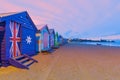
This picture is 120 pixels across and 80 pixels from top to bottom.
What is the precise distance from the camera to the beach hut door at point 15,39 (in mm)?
11969

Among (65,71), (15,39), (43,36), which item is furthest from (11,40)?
(43,36)

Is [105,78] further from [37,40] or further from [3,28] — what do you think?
[37,40]

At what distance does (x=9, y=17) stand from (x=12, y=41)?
1.69 meters

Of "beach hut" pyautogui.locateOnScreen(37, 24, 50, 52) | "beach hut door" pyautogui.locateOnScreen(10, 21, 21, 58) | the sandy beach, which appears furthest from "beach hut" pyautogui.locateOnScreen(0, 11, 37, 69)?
"beach hut" pyautogui.locateOnScreen(37, 24, 50, 52)

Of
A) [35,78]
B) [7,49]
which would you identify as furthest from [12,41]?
[35,78]

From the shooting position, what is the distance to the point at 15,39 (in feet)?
41.6

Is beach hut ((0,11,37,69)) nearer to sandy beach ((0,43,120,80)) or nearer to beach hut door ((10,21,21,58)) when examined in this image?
beach hut door ((10,21,21,58))

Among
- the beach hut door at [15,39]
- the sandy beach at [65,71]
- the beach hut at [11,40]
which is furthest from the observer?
the beach hut door at [15,39]

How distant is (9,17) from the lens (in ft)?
37.4

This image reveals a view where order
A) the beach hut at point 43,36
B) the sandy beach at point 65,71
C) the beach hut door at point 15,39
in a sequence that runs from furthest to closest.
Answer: the beach hut at point 43,36 < the beach hut door at point 15,39 < the sandy beach at point 65,71

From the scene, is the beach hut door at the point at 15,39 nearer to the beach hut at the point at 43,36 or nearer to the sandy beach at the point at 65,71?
the sandy beach at the point at 65,71

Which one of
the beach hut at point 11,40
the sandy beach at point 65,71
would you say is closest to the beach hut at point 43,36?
the beach hut at point 11,40

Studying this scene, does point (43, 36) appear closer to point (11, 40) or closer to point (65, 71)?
point (11, 40)

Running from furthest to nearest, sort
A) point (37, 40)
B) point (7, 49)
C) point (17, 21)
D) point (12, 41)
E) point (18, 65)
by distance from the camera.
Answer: point (37, 40) < point (17, 21) < point (12, 41) < point (7, 49) < point (18, 65)
